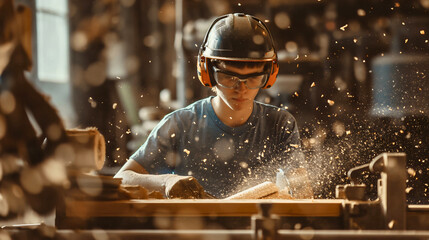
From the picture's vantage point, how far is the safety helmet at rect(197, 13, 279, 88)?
92.3 inches

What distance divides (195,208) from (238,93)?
3.72ft

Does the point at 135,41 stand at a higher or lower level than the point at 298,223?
higher

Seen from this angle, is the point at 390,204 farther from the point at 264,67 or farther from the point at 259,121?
the point at 259,121

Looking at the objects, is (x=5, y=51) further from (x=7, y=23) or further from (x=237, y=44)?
(x=237, y=44)

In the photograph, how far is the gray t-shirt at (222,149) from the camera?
2658 mm

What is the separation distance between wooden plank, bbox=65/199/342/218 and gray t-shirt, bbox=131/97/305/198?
1148 mm

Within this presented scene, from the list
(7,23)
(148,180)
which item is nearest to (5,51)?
(7,23)

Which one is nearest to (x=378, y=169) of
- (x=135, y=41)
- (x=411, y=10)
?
(x=411, y=10)

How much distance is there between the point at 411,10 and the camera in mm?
4301

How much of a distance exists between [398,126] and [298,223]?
2.85m

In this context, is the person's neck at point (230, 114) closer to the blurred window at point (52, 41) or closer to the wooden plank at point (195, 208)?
the wooden plank at point (195, 208)

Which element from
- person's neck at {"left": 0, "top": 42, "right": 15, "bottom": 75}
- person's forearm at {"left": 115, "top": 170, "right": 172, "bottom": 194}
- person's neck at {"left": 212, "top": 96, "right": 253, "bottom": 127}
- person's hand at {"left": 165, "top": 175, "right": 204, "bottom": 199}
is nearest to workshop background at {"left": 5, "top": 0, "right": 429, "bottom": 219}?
person's neck at {"left": 212, "top": 96, "right": 253, "bottom": 127}

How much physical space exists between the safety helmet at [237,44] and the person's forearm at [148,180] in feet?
1.99

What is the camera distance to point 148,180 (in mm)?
2213
